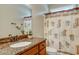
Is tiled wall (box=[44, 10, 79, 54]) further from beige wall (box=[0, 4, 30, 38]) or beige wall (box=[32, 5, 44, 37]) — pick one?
beige wall (box=[0, 4, 30, 38])

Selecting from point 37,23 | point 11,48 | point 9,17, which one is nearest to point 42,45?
point 37,23

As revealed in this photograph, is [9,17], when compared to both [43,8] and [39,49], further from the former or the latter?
[39,49]

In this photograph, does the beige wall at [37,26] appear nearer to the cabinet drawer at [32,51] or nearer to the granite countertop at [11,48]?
the granite countertop at [11,48]

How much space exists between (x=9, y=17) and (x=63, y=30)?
74 centimetres

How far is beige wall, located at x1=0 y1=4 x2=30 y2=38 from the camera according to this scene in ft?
4.33

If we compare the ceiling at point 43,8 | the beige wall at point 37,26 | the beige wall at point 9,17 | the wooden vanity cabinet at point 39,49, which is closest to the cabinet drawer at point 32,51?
the wooden vanity cabinet at point 39,49

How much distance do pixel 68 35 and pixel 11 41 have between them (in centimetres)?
78

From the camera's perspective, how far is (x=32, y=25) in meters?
1.41

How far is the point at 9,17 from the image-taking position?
53.1 inches

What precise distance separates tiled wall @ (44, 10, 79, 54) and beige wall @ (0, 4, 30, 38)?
0.37 m

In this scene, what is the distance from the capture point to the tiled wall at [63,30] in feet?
4.54

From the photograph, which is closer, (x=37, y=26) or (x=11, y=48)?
(x=11, y=48)
